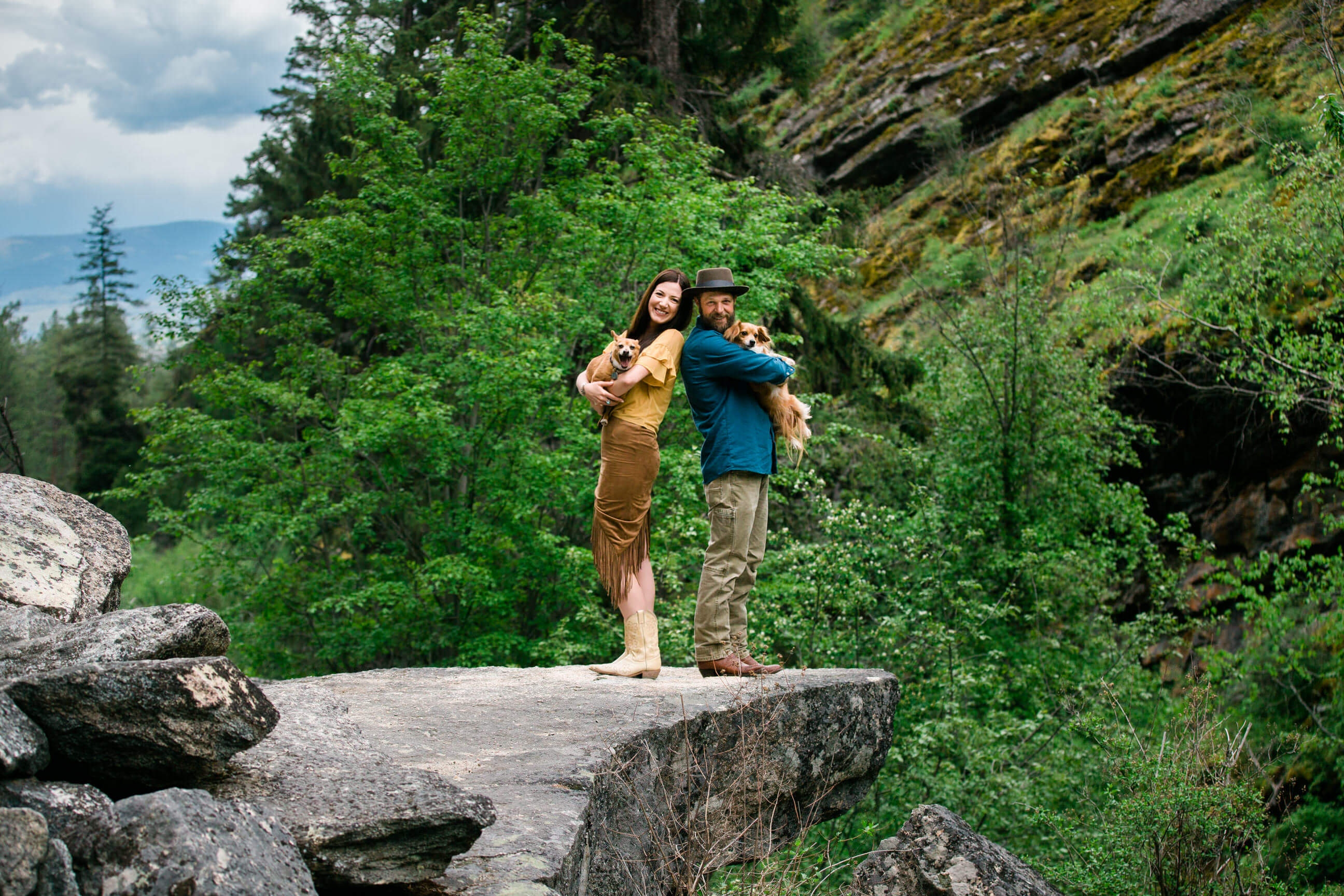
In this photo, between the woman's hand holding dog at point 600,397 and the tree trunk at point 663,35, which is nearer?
the woman's hand holding dog at point 600,397

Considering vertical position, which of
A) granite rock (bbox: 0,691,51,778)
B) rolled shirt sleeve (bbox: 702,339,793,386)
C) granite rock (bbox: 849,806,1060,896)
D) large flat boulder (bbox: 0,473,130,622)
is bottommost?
granite rock (bbox: 849,806,1060,896)

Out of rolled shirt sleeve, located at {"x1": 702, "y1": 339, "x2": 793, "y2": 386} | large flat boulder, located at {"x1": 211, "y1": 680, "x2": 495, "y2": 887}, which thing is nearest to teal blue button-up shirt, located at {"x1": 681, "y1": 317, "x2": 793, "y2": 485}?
rolled shirt sleeve, located at {"x1": 702, "y1": 339, "x2": 793, "y2": 386}

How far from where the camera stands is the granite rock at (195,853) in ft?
6.61

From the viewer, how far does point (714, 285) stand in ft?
16.6

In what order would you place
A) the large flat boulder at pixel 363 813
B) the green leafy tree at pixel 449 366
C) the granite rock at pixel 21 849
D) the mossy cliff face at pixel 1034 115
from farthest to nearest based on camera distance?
the mossy cliff face at pixel 1034 115 → the green leafy tree at pixel 449 366 → the large flat boulder at pixel 363 813 → the granite rock at pixel 21 849

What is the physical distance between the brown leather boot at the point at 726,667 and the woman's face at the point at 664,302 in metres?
1.82

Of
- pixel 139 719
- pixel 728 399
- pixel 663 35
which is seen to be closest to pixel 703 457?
pixel 728 399

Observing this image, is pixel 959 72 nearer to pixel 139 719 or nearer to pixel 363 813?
pixel 363 813

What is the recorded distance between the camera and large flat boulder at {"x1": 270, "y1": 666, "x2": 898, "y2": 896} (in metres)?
3.07

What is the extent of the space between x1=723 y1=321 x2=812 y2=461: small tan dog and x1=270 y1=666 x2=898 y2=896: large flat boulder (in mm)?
1324

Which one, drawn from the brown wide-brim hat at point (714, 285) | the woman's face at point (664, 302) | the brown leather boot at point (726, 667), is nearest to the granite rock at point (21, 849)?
the brown leather boot at point (726, 667)

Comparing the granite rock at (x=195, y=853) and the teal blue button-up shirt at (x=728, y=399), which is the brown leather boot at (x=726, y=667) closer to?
the teal blue button-up shirt at (x=728, y=399)

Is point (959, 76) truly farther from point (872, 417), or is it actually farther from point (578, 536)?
point (578, 536)

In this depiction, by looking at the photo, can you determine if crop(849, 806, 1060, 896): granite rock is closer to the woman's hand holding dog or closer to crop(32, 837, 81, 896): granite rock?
the woman's hand holding dog
